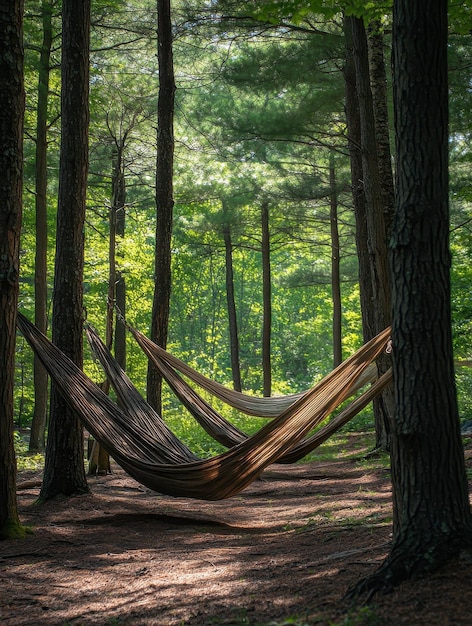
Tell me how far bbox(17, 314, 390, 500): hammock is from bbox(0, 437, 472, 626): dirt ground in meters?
0.31

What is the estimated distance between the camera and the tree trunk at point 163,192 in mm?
6465

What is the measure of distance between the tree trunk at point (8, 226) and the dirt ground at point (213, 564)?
0.29 metres

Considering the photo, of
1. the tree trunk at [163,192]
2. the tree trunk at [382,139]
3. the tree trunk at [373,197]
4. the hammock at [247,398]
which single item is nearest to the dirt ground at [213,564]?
the hammock at [247,398]

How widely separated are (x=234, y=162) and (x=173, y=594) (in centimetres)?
908

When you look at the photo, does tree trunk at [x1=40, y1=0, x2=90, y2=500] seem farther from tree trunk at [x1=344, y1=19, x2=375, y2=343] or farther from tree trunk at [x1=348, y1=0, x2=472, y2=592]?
tree trunk at [x1=344, y1=19, x2=375, y2=343]

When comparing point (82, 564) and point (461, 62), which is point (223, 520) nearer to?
point (82, 564)

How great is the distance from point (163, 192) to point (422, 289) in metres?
4.74

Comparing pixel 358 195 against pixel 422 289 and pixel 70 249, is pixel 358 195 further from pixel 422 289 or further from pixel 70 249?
pixel 422 289

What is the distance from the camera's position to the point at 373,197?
5.34 m

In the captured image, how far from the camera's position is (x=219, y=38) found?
7.04m

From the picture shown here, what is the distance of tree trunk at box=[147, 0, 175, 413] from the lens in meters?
6.46

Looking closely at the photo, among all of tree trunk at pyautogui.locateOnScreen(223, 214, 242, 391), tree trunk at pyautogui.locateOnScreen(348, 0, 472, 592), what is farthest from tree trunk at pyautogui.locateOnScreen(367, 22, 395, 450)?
tree trunk at pyautogui.locateOnScreen(223, 214, 242, 391)

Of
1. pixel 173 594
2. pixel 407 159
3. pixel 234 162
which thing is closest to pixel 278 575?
pixel 173 594

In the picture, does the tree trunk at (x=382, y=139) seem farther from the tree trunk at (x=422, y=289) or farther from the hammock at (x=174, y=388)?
the tree trunk at (x=422, y=289)
